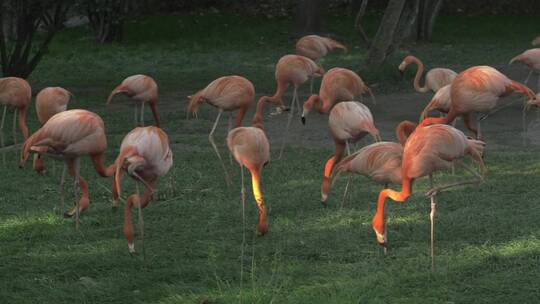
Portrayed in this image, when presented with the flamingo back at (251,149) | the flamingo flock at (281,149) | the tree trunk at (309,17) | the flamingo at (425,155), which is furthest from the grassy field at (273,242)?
the tree trunk at (309,17)

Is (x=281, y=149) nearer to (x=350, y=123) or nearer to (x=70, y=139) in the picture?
(x=350, y=123)

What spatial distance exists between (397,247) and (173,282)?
1.35 meters

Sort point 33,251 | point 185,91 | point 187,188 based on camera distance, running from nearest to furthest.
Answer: point 33,251 → point 187,188 → point 185,91

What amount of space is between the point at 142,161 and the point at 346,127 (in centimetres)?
178

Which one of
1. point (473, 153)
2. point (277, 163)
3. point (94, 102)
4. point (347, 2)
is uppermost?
point (473, 153)

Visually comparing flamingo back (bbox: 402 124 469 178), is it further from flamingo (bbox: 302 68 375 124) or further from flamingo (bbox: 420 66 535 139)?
flamingo (bbox: 302 68 375 124)

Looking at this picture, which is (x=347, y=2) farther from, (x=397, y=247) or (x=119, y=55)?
(x=397, y=247)

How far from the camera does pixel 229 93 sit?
727 centimetres

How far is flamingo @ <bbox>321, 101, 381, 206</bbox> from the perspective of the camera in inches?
246

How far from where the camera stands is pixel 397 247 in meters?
5.27

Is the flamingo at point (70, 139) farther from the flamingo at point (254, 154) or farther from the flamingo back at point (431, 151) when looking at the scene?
the flamingo back at point (431, 151)

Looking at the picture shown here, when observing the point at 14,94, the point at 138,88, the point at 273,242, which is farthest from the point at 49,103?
the point at 273,242

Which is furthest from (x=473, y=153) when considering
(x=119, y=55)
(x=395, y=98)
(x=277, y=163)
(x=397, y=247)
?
(x=119, y=55)

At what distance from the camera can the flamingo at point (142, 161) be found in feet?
16.6
